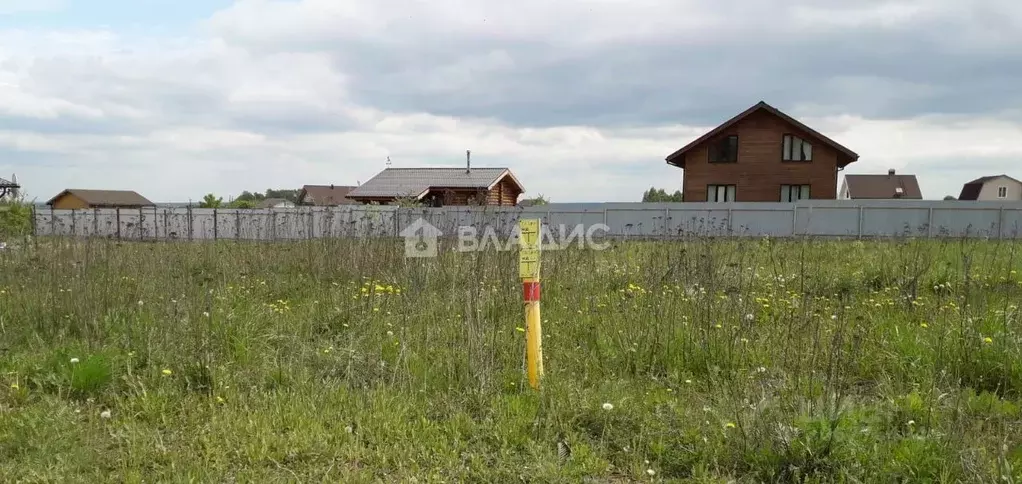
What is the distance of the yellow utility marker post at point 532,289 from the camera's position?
12.3 ft

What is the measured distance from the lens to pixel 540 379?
3.79m

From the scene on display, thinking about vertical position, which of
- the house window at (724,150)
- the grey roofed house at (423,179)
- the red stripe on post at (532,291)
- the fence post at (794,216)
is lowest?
the red stripe on post at (532,291)

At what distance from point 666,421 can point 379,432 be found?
1.57 meters

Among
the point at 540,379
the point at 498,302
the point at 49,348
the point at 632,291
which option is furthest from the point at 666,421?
the point at 49,348

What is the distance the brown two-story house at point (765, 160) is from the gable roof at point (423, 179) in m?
11.8

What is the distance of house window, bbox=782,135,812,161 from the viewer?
30672 mm

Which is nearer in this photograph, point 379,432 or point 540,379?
point 379,432

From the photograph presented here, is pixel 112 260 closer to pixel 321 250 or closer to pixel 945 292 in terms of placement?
pixel 321 250

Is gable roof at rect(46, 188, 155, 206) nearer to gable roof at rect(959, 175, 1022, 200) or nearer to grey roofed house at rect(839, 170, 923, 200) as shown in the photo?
grey roofed house at rect(839, 170, 923, 200)

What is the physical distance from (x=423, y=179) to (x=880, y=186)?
46081 mm
